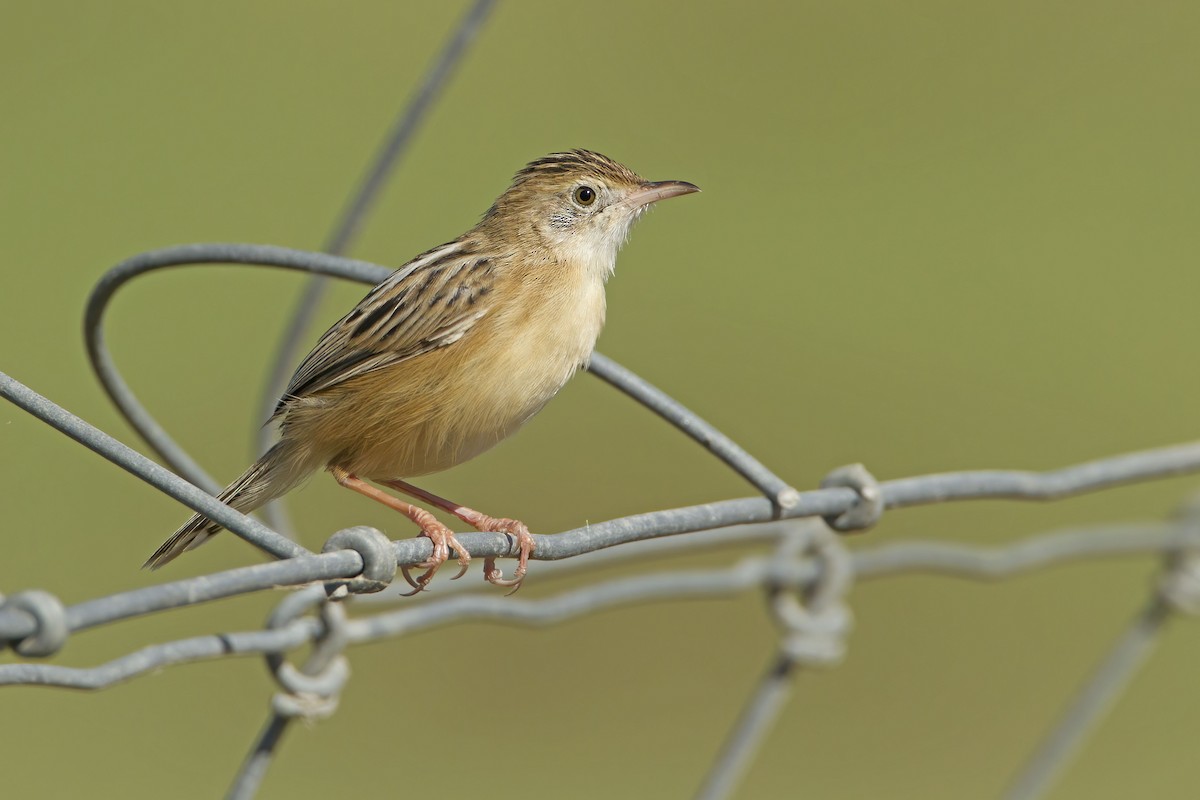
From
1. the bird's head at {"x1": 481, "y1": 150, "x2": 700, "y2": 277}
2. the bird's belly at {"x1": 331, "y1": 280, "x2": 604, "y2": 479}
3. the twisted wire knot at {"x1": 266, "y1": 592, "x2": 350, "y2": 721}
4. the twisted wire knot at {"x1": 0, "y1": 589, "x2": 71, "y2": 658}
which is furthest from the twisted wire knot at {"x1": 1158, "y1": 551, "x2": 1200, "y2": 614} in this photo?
the twisted wire knot at {"x1": 0, "y1": 589, "x2": 71, "y2": 658}

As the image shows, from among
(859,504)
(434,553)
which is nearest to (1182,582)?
(859,504)

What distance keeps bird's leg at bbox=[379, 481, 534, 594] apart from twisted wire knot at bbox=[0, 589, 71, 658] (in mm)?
992

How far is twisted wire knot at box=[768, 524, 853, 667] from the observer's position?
4.14 m

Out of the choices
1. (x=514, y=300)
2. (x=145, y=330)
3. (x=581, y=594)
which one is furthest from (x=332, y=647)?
(x=145, y=330)

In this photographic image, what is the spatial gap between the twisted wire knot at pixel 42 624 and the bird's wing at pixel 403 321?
6.48ft

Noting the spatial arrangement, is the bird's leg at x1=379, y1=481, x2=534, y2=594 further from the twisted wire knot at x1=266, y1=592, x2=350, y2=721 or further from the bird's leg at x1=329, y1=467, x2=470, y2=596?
the twisted wire knot at x1=266, y1=592, x2=350, y2=721

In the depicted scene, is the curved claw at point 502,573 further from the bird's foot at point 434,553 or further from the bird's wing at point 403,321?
the bird's wing at point 403,321

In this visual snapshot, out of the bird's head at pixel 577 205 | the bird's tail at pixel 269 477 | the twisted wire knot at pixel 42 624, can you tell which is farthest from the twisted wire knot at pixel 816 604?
the twisted wire knot at pixel 42 624

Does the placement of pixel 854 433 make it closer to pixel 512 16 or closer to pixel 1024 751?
pixel 1024 751

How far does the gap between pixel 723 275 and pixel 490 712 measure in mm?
6224

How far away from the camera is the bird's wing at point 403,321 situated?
3996mm

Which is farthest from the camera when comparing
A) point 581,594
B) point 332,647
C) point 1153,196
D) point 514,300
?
point 1153,196

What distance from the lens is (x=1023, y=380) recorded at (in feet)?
48.8

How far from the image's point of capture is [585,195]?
4.70 m
